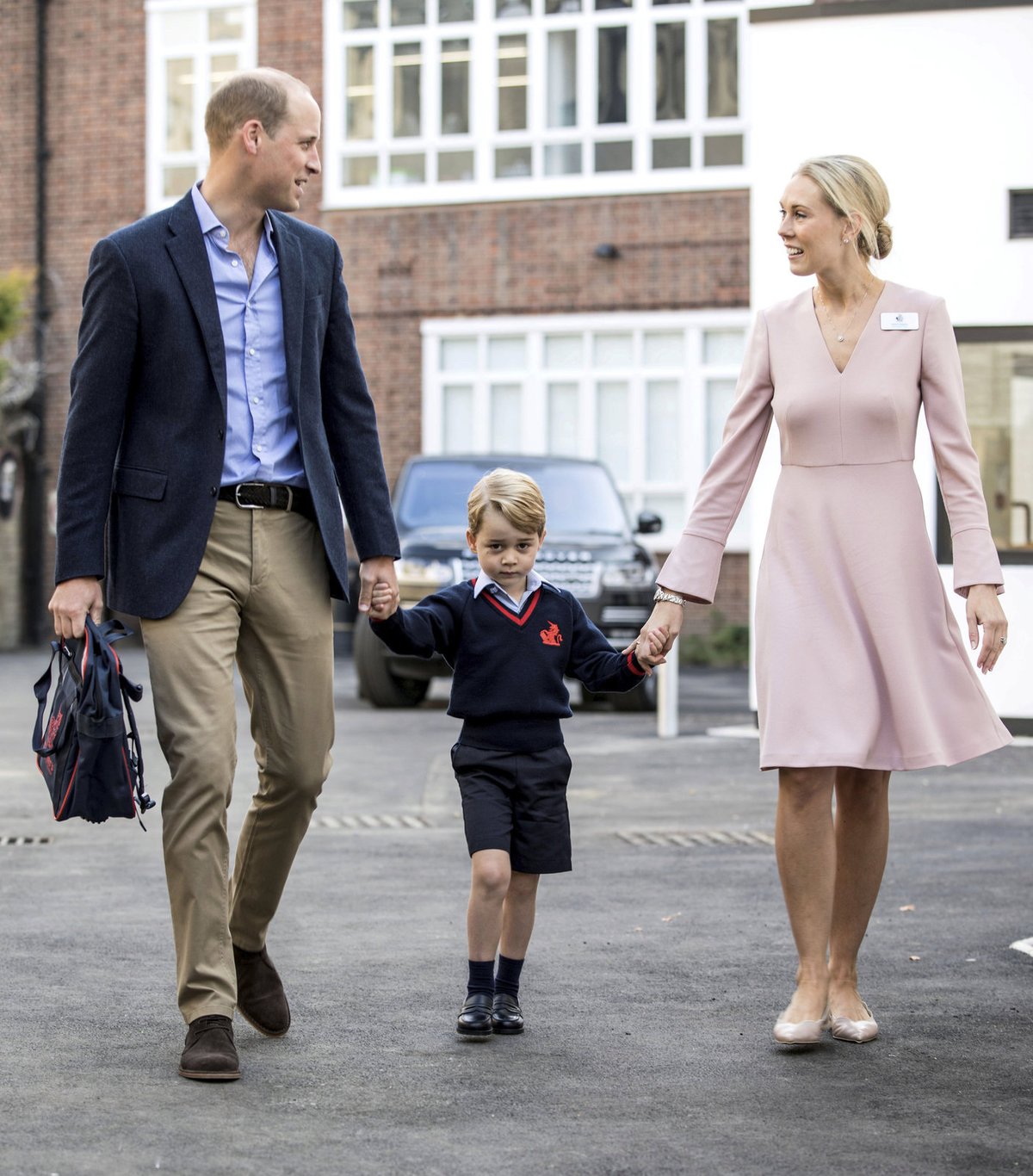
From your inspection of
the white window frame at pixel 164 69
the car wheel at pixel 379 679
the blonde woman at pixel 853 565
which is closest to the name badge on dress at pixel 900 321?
the blonde woman at pixel 853 565

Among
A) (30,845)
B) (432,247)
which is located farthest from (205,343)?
(432,247)

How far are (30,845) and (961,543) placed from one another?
15.6 feet

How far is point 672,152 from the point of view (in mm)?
24203

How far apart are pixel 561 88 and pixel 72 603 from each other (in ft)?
68.7

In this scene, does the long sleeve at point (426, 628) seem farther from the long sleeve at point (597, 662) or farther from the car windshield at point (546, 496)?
the car windshield at point (546, 496)

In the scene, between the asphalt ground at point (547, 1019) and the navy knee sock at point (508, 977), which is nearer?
the asphalt ground at point (547, 1019)

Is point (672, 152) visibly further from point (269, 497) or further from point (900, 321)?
point (269, 497)

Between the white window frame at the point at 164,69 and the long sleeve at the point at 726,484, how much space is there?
21345 mm

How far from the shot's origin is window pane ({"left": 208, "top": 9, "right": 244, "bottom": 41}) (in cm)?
2572

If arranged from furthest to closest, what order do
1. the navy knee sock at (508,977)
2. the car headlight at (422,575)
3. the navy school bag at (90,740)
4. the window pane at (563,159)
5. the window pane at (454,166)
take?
the window pane at (454,166)
the window pane at (563,159)
the car headlight at (422,575)
the navy knee sock at (508,977)
the navy school bag at (90,740)

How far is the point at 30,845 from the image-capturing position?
8.47m

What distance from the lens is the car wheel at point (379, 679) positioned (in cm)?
1494

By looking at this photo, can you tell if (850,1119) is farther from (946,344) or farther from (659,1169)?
(946,344)

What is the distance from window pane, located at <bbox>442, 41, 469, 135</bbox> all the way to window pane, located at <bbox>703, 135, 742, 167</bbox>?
295cm
